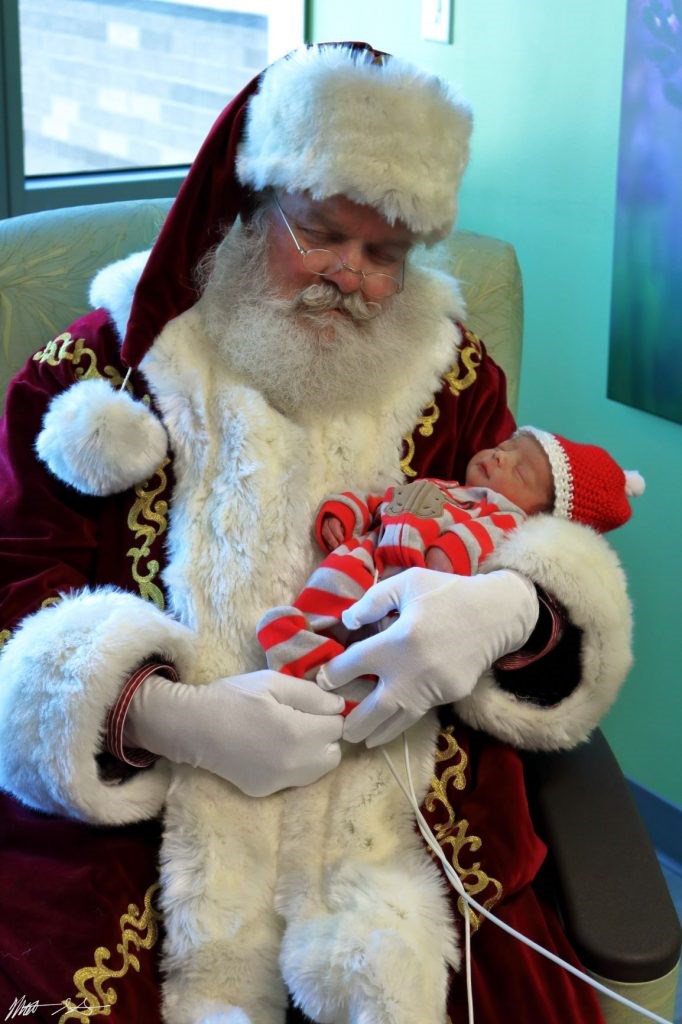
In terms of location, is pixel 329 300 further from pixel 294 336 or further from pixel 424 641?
pixel 424 641

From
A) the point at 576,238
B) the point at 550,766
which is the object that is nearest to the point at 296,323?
the point at 550,766

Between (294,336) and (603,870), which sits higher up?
(294,336)

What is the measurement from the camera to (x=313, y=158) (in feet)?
4.88

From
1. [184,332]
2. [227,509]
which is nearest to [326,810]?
[227,509]

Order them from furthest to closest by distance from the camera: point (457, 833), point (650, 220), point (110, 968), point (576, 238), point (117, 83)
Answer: point (117, 83)
point (576, 238)
point (650, 220)
point (457, 833)
point (110, 968)

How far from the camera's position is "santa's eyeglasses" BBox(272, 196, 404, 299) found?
61.4 inches

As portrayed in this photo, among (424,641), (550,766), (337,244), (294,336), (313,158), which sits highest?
(313,158)

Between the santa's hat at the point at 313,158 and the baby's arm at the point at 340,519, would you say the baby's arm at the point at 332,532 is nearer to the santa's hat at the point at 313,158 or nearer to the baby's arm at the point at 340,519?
the baby's arm at the point at 340,519

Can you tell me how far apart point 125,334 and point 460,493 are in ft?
1.65

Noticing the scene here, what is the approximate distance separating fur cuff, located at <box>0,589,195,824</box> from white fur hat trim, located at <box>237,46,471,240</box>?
58cm

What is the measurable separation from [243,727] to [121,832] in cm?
23

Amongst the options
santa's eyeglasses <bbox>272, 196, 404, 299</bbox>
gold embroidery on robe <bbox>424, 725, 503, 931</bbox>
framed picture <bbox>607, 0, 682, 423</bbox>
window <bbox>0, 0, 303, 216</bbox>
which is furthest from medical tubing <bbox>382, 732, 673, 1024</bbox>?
window <bbox>0, 0, 303, 216</bbox>

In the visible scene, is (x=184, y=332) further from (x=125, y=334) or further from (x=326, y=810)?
(x=326, y=810)

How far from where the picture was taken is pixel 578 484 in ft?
5.28
